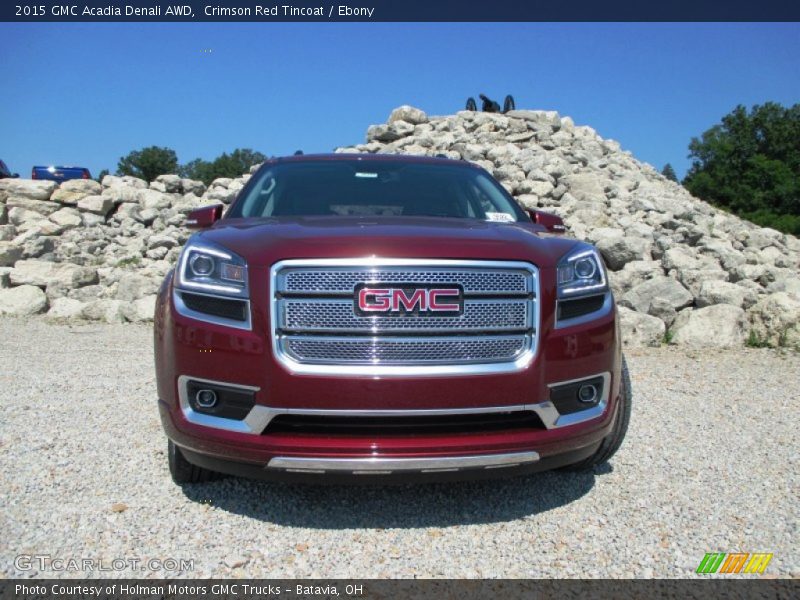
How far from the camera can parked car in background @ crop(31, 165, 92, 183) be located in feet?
66.2

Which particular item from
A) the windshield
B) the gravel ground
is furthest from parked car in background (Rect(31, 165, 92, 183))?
the windshield

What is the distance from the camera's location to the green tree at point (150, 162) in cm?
7125

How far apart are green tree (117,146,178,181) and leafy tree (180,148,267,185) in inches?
181

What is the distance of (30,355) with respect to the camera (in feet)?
23.2

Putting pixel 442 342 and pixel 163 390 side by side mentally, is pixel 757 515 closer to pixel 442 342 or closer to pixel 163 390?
pixel 442 342

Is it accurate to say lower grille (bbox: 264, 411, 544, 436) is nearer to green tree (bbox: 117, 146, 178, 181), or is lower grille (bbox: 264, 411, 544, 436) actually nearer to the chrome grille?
the chrome grille

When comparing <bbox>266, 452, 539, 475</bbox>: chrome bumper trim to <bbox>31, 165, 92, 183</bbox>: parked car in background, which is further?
<bbox>31, 165, 92, 183</bbox>: parked car in background

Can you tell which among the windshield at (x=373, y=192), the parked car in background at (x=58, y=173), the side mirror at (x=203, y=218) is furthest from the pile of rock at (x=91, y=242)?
the side mirror at (x=203, y=218)

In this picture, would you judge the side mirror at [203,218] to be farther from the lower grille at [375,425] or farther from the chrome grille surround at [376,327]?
the lower grille at [375,425]

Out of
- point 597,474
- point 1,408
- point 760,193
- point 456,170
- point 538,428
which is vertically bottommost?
point 760,193

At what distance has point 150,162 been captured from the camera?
72.3 metres

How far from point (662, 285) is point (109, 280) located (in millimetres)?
8998

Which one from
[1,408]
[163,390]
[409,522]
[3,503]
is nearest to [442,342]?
[409,522]

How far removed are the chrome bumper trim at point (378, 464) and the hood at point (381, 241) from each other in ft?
2.64
